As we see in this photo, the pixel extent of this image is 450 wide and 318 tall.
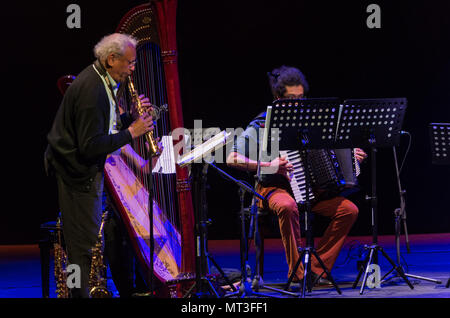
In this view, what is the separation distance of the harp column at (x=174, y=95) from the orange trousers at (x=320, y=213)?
0.92 metres

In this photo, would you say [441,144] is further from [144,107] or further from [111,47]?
[111,47]

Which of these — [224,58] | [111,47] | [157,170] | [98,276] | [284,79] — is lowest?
[98,276]

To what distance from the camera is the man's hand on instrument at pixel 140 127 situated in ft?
11.6

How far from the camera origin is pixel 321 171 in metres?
4.79

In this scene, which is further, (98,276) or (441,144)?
(441,144)

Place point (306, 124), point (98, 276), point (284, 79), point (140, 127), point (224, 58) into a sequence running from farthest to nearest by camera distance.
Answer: point (224, 58), point (284, 79), point (306, 124), point (98, 276), point (140, 127)

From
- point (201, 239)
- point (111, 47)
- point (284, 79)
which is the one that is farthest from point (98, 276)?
point (284, 79)

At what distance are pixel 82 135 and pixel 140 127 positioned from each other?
356 millimetres

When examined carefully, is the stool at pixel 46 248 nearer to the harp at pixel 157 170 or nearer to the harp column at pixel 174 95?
the harp at pixel 157 170

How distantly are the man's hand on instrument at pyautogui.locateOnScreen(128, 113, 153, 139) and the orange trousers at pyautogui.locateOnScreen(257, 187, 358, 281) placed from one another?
160 cm

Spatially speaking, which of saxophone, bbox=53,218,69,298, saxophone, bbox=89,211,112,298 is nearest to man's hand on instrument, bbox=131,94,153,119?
saxophone, bbox=89,211,112,298

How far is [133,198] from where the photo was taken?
4.25 m

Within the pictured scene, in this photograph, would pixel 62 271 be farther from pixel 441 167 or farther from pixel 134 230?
pixel 441 167

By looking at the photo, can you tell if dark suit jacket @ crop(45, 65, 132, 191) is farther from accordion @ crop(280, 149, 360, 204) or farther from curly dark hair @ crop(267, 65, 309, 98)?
curly dark hair @ crop(267, 65, 309, 98)
